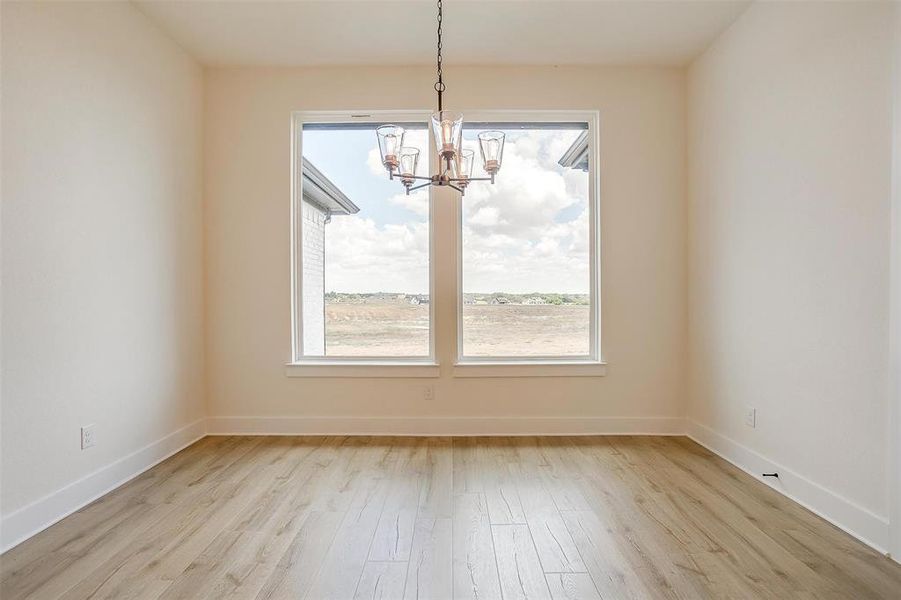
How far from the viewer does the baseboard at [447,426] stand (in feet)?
11.3

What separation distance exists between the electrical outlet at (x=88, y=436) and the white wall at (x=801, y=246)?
12.6 ft

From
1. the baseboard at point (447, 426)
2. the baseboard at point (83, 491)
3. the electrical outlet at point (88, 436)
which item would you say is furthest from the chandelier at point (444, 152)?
the baseboard at point (83, 491)

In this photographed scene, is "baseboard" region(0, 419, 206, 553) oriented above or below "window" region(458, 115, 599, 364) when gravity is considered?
below

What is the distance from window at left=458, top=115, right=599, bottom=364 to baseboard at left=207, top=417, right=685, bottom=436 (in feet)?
1.63

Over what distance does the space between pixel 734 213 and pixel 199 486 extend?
3715 mm

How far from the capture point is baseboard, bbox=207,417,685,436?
345 cm

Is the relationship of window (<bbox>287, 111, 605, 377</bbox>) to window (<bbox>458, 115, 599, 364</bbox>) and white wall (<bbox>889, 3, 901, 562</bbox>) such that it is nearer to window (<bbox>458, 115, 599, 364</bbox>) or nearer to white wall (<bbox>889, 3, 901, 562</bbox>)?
window (<bbox>458, 115, 599, 364</bbox>)

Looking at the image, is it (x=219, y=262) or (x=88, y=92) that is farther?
(x=219, y=262)

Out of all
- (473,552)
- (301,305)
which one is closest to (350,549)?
(473,552)

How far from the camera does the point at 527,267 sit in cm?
362

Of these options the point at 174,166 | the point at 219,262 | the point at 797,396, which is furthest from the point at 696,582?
the point at 174,166

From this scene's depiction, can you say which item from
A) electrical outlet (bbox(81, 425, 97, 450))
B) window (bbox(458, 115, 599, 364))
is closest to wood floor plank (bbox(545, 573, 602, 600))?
window (bbox(458, 115, 599, 364))

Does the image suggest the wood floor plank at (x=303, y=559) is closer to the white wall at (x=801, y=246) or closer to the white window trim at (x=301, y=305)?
the white window trim at (x=301, y=305)

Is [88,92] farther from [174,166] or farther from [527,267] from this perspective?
[527,267]
